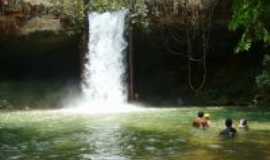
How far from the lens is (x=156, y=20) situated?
2589 cm

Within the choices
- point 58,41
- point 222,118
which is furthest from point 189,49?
point 222,118

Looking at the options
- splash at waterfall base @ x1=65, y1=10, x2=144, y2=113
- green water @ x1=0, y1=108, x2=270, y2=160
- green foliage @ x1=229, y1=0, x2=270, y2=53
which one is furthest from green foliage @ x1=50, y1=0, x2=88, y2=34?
green foliage @ x1=229, y1=0, x2=270, y2=53

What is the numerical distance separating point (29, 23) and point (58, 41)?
166 centimetres

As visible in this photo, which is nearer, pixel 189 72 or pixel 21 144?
pixel 21 144

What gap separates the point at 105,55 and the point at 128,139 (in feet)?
47.7

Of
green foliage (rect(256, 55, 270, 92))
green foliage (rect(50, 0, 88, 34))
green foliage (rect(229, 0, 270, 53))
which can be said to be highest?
green foliage (rect(50, 0, 88, 34))

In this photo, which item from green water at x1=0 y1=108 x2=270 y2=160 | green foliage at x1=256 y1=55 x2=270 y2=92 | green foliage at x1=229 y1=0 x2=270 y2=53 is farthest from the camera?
green foliage at x1=256 y1=55 x2=270 y2=92

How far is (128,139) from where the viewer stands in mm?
12828

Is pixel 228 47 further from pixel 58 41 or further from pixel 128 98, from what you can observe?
pixel 58 41

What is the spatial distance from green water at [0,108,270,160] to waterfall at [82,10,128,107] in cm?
814

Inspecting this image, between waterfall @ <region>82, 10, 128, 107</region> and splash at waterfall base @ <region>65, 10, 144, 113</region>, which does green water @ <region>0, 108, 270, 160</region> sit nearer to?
splash at waterfall base @ <region>65, 10, 144, 113</region>

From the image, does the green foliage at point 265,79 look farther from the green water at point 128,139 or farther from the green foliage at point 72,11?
the green foliage at point 72,11

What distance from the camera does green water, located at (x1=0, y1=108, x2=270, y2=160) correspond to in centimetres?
1044

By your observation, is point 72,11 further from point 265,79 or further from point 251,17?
point 251,17
